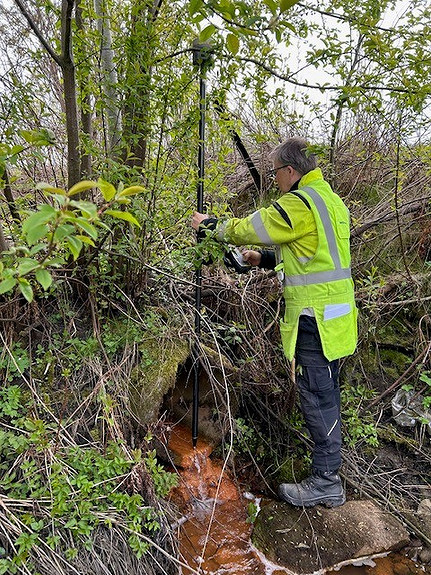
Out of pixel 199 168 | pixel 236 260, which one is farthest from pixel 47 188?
pixel 199 168

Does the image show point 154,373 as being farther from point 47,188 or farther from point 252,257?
point 47,188

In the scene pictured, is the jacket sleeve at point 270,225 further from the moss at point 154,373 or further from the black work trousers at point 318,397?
the moss at point 154,373

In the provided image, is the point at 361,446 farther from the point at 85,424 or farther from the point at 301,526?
the point at 85,424

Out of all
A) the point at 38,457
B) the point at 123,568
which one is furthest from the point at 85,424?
the point at 123,568

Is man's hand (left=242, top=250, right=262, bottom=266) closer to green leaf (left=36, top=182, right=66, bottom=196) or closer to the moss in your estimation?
the moss

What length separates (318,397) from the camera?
9.27ft

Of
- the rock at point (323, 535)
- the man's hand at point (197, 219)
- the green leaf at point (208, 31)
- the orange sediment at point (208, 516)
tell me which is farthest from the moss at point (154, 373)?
the green leaf at point (208, 31)

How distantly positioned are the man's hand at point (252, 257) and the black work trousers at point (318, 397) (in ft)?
1.65

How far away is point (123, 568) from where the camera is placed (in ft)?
6.73

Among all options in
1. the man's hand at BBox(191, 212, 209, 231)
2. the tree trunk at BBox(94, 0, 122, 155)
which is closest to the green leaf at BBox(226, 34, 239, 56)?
the tree trunk at BBox(94, 0, 122, 155)

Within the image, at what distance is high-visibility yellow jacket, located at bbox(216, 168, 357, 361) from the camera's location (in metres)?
2.55

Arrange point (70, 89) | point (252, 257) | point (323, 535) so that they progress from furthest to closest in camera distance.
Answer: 1. point (252, 257)
2. point (323, 535)
3. point (70, 89)

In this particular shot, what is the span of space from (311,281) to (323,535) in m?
1.56

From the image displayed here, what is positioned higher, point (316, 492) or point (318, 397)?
point (318, 397)
